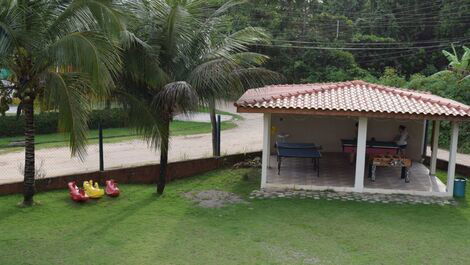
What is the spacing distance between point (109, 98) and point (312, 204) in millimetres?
4924

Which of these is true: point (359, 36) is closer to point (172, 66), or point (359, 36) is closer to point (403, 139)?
point (403, 139)

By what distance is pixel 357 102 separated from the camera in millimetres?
11609

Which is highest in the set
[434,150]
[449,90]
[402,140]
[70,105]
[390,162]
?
[449,90]

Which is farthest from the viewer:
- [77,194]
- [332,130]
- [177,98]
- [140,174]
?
[332,130]

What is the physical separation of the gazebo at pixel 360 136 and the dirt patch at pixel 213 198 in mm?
1071

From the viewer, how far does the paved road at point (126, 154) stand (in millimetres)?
13914

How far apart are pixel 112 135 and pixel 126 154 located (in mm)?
4861

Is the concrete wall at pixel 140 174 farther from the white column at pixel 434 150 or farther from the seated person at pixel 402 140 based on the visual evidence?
the white column at pixel 434 150

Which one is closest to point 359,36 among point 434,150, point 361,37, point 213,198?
point 361,37

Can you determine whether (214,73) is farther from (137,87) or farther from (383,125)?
(383,125)

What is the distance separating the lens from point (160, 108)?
1042cm

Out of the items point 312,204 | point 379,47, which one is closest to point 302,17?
point 379,47

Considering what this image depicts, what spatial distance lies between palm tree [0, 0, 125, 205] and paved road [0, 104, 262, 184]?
3.40 m

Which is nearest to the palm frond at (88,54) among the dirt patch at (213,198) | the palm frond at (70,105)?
the palm frond at (70,105)
